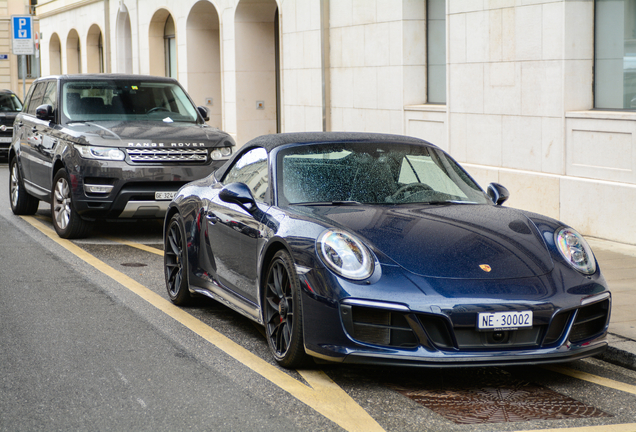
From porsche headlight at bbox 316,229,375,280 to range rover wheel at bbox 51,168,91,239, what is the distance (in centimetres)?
600

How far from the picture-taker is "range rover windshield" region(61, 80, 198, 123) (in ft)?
36.9

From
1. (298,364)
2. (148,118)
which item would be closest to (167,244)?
(298,364)

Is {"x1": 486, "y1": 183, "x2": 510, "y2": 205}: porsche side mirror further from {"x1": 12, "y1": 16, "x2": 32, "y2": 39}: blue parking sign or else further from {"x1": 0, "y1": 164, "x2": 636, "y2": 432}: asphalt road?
{"x1": 12, "y1": 16, "x2": 32, "y2": 39}: blue parking sign

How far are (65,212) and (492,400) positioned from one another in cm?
710

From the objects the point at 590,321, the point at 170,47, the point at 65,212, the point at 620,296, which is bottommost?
the point at 620,296

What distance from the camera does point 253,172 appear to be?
6102mm

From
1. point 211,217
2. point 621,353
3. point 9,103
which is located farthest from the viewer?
point 9,103

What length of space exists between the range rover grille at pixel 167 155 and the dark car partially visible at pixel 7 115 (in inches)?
528

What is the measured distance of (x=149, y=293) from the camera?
24.6 feet

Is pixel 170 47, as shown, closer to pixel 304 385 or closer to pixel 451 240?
pixel 451 240

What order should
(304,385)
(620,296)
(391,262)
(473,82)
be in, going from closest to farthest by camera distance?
(391,262), (304,385), (620,296), (473,82)

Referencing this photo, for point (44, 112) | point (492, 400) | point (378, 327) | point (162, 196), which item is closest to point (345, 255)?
point (378, 327)

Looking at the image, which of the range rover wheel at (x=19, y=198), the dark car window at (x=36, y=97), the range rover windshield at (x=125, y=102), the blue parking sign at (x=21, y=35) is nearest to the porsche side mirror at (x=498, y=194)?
the range rover windshield at (x=125, y=102)

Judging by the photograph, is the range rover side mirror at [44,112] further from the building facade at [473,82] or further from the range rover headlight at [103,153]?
the building facade at [473,82]
